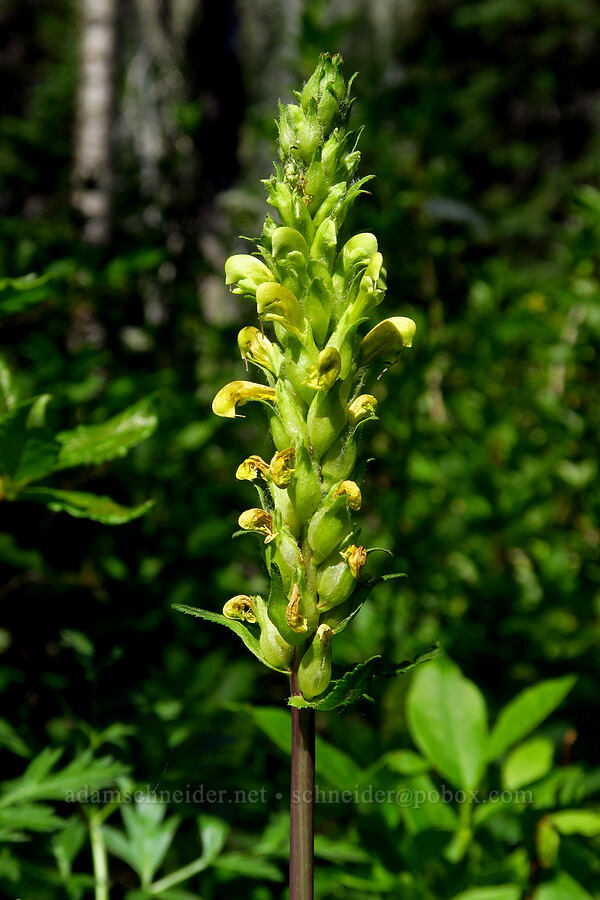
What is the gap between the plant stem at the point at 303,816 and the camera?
58cm

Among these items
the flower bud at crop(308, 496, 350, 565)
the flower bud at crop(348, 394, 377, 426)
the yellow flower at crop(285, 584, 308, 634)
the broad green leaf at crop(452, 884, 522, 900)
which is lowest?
the broad green leaf at crop(452, 884, 522, 900)

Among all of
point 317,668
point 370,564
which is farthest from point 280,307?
point 370,564

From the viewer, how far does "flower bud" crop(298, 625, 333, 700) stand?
0.60 m

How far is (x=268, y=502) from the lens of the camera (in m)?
0.71

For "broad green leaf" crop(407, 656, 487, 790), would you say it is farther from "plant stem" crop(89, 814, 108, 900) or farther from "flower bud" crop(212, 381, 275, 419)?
"flower bud" crop(212, 381, 275, 419)

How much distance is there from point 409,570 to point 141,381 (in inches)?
31.9

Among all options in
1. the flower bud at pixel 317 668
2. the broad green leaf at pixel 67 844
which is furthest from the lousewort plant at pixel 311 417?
the broad green leaf at pixel 67 844

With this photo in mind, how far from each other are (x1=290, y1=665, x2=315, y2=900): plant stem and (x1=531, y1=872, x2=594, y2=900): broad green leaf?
528mm

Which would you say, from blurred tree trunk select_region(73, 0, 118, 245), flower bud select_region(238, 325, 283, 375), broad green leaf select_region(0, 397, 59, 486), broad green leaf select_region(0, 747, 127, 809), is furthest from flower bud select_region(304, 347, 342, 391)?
blurred tree trunk select_region(73, 0, 118, 245)

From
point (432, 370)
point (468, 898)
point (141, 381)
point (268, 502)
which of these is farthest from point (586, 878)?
point (432, 370)

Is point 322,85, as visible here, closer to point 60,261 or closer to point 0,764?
point 60,261

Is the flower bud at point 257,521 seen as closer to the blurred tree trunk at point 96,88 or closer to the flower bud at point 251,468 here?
the flower bud at point 251,468

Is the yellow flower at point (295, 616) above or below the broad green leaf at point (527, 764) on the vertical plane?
below

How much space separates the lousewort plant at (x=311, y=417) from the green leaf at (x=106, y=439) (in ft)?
0.97
